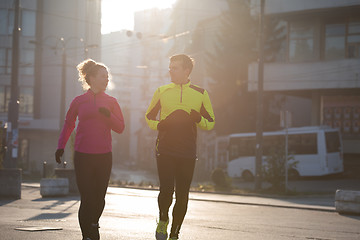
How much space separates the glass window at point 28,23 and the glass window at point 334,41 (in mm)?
26517

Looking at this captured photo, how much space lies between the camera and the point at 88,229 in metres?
6.67

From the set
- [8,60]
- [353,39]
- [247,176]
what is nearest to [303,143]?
[247,176]

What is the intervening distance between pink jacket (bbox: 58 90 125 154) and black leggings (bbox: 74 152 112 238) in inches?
3.6

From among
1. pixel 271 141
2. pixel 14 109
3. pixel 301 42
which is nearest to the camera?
pixel 14 109

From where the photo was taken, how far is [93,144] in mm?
6750

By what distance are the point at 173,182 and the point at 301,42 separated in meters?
34.8

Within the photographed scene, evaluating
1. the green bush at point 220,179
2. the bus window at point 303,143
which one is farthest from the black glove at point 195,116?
the bus window at point 303,143

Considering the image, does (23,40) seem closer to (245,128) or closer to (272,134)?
(245,128)

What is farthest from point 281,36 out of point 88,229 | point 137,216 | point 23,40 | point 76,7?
point 88,229

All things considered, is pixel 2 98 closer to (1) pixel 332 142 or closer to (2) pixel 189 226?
(1) pixel 332 142

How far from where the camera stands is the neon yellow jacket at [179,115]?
708 cm

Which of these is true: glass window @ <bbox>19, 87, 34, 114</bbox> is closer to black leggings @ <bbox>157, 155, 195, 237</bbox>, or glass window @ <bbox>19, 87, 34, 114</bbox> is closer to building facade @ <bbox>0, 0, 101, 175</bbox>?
building facade @ <bbox>0, 0, 101, 175</bbox>

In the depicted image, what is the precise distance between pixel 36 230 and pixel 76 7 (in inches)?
2028

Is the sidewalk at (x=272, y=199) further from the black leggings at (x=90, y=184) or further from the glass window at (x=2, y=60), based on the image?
the glass window at (x=2, y=60)
